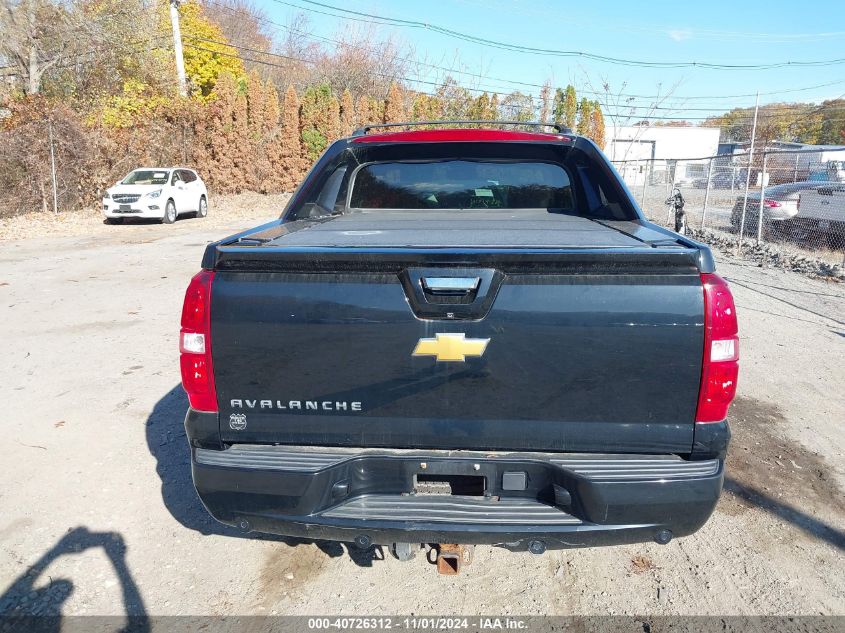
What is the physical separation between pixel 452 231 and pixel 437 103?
104ft

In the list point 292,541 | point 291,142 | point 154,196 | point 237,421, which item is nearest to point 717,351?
point 237,421

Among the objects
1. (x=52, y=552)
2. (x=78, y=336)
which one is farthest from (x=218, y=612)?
(x=78, y=336)

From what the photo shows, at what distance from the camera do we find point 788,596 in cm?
274

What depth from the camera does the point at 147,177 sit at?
18984mm

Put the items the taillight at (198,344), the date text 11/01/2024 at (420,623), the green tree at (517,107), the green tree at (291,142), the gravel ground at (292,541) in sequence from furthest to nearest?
the green tree at (517,107)
the green tree at (291,142)
the gravel ground at (292,541)
the date text 11/01/2024 at (420,623)
the taillight at (198,344)

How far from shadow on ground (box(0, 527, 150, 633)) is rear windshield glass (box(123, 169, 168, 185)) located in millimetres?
17579

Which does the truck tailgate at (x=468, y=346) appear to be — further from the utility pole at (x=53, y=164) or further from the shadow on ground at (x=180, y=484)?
the utility pole at (x=53, y=164)

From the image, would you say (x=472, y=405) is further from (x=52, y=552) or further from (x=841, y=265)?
(x=841, y=265)

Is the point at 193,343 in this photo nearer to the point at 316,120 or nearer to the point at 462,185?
the point at 462,185

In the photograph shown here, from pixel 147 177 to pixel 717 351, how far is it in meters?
19.9

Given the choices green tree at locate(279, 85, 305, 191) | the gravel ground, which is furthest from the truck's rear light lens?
green tree at locate(279, 85, 305, 191)

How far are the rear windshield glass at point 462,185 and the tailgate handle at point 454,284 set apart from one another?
206cm

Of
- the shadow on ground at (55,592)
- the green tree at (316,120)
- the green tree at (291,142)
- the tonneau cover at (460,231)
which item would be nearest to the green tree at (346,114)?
the green tree at (316,120)

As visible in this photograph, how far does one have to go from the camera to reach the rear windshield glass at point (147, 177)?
18719mm
